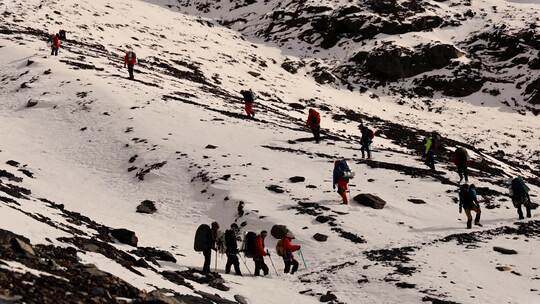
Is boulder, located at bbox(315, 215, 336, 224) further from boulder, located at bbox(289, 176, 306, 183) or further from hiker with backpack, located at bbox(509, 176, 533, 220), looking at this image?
hiker with backpack, located at bbox(509, 176, 533, 220)

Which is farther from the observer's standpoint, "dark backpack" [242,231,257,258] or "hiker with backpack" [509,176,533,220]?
"hiker with backpack" [509,176,533,220]

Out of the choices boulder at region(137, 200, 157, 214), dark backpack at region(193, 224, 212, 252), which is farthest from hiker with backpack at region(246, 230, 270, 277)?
boulder at region(137, 200, 157, 214)

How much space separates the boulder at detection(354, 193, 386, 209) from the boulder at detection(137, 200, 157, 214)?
26.8 feet

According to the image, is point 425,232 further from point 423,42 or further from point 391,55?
point 423,42

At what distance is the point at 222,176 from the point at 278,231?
5536mm

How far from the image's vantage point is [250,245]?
622 inches

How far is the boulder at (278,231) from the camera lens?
18053mm

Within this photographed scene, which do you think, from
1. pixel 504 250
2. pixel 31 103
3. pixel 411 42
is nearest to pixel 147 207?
pixel 504 250

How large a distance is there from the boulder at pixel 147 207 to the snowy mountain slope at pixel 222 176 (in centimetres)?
31

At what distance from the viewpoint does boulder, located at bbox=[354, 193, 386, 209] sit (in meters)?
20.5

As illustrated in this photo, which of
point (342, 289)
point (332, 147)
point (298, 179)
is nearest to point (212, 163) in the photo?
point (298, 179)

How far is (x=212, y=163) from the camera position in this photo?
24.3m

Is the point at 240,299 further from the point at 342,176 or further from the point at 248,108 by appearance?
the point at 248,108

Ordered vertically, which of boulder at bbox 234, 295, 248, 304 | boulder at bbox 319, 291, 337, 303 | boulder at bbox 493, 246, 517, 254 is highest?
boulder at bbox 493, 246, 517, 254
